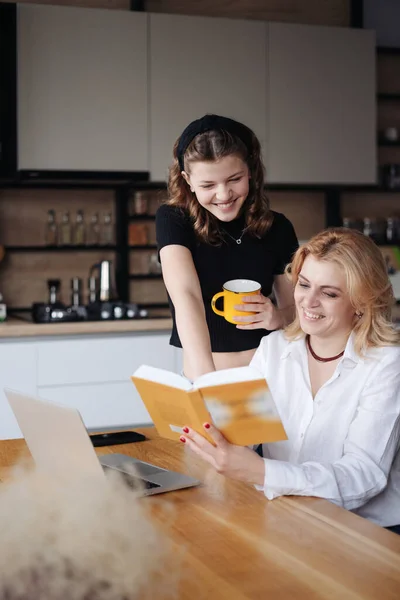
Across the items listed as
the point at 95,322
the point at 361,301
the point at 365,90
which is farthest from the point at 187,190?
the point at 365,90

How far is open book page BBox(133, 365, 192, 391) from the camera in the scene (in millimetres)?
1387

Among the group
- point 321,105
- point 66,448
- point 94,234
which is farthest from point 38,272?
point 66,448

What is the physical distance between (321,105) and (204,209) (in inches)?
116

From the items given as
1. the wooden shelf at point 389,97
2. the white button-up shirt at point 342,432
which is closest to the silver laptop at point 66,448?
the white button-up shirt at point 342,432

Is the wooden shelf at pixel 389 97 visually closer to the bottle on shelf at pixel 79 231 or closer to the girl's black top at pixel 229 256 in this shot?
the bottle on shelf at pixel 79 231

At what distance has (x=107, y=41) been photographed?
4340 millimetres

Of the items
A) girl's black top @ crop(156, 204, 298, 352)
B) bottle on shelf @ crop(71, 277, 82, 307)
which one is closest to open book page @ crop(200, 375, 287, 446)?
girl's black top @ crop(156, 204, 298, 352)

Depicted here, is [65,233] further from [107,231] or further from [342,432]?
[342,432]

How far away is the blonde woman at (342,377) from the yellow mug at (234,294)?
4.7 inches

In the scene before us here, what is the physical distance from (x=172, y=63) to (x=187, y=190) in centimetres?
260

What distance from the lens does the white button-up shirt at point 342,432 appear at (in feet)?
5.06

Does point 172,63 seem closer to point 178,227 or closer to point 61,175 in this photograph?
point 61,175

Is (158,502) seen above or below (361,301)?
below

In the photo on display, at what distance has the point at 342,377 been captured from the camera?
5.82 ft
